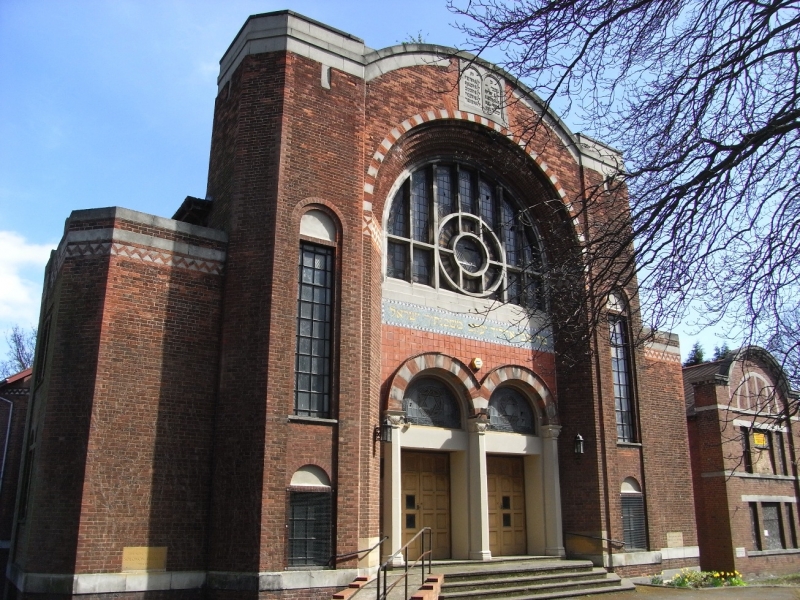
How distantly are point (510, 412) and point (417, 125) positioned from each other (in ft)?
22.7

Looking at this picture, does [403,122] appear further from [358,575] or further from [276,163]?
[358,575]

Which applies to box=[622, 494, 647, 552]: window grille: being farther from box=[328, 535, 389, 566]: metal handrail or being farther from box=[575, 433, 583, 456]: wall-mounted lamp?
box=[328, 535, 389, 566]: metal handrail

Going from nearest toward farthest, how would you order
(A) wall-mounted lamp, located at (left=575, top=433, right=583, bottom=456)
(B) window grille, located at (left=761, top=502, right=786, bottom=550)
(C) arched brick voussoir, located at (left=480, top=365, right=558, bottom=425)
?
(C) arched brick voussoir, located at (left=480, top=365, right=558, bottom=425) < (A) wall-mounted lamp, located at (left=575, top=433, right=583, bottom=456) < (B) window grille, located at (left=761, top=502, right=786, bottom=550)

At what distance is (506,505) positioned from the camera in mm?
17328

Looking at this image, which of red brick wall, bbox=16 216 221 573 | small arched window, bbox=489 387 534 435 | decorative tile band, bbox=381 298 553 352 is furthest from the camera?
small arched window, bbox=489 387 534 435

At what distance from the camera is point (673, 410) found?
20.5 m

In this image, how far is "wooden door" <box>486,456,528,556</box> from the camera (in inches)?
664

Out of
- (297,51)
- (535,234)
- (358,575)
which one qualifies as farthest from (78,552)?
(535,234)

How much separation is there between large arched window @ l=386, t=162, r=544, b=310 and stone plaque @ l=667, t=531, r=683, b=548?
7.20 m

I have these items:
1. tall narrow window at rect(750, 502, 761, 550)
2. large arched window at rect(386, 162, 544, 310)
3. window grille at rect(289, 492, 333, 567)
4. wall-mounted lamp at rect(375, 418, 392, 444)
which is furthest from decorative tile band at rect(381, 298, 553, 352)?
tall narrow window at rect(750, 502, 761, 550)

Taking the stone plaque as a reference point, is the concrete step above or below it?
below

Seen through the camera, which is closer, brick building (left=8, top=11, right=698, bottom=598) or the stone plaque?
brick building (left=8, top=11, right=698, bottom=598)

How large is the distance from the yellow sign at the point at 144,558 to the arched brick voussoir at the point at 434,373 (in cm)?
501

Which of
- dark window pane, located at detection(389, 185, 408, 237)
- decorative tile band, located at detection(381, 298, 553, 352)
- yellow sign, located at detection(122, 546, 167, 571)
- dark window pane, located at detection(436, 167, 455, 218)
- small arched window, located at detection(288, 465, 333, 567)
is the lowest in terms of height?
yellow sign, located at detection(122, 546, 167, 571)
